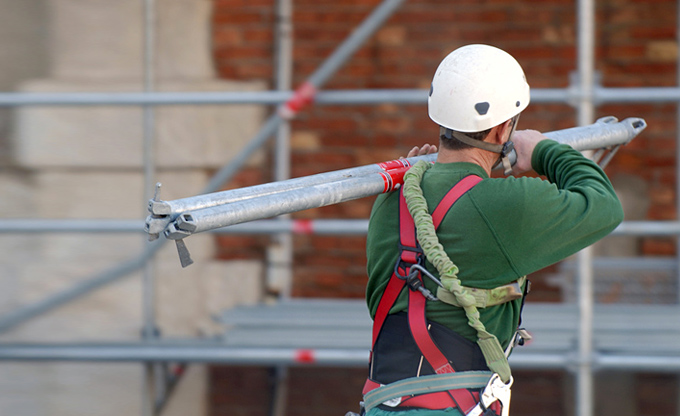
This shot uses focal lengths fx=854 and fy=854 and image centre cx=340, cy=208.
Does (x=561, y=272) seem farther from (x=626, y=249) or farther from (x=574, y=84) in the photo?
(x=574, y=84)

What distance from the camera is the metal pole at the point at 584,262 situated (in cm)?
322

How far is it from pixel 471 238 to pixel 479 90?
1.05 feet

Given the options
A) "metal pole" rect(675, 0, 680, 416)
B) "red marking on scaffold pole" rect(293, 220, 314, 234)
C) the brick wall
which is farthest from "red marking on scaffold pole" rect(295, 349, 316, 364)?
"metal pole" rect(675, 0, 680, 416)

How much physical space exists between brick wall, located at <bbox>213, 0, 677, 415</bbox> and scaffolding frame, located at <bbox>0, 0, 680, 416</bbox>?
1.76 feet

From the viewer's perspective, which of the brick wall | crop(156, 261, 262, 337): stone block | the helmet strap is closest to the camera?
the helmet strap

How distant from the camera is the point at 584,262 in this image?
10.8ft

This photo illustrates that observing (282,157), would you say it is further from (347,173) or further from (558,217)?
(558,217)

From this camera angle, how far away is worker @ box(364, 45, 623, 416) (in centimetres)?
178

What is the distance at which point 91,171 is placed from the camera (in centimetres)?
376

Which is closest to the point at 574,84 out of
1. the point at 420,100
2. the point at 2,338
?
the point at 420,100

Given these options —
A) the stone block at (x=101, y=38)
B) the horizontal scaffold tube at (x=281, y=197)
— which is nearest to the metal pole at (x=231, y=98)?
the stone block at (x=101, y=38)

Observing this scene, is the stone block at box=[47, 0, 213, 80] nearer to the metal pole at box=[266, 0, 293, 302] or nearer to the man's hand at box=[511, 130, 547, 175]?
the metal pole at box=[266, 0, 293, 302]

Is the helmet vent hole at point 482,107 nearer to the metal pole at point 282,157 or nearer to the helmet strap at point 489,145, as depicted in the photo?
the helmet strap at point 489,145

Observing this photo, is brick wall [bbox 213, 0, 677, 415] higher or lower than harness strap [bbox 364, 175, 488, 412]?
higher
